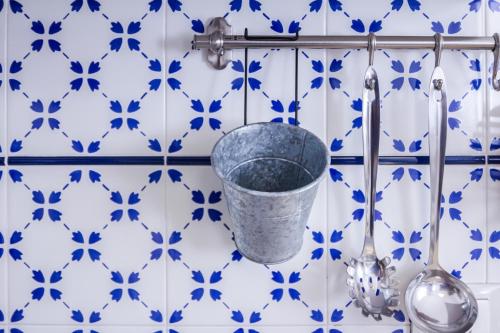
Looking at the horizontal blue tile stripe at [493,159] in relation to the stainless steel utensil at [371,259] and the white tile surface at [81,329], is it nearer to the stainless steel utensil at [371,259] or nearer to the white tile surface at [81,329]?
the stainless steel utensil at [371,259]

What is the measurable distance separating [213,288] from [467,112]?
0.51 meters

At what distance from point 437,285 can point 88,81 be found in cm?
65

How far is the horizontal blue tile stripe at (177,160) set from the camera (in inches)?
27.8

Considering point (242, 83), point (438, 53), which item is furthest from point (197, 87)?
point (438, 53)

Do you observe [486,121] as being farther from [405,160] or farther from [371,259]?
[371,259]

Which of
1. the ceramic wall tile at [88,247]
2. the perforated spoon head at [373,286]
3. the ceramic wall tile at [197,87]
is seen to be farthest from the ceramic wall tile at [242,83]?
the perforated spoon head at [373,286]

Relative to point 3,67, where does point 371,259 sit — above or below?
below

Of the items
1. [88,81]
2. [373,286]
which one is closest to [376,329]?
[373,286]

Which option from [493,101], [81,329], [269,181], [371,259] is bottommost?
[81,329]

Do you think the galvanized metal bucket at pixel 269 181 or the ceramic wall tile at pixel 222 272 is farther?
the ceramic wall tile at pixel 222 272

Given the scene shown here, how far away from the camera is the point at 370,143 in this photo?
666 millimetres

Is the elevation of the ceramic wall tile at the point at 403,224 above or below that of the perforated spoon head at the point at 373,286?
above

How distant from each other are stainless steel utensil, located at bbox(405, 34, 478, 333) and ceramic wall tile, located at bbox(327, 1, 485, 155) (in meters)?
0.04

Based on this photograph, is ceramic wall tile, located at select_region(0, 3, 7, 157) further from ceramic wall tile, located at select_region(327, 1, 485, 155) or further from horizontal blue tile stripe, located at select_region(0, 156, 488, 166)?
ceramic wall tile, located at select_region(327, 1, 485, 155)
